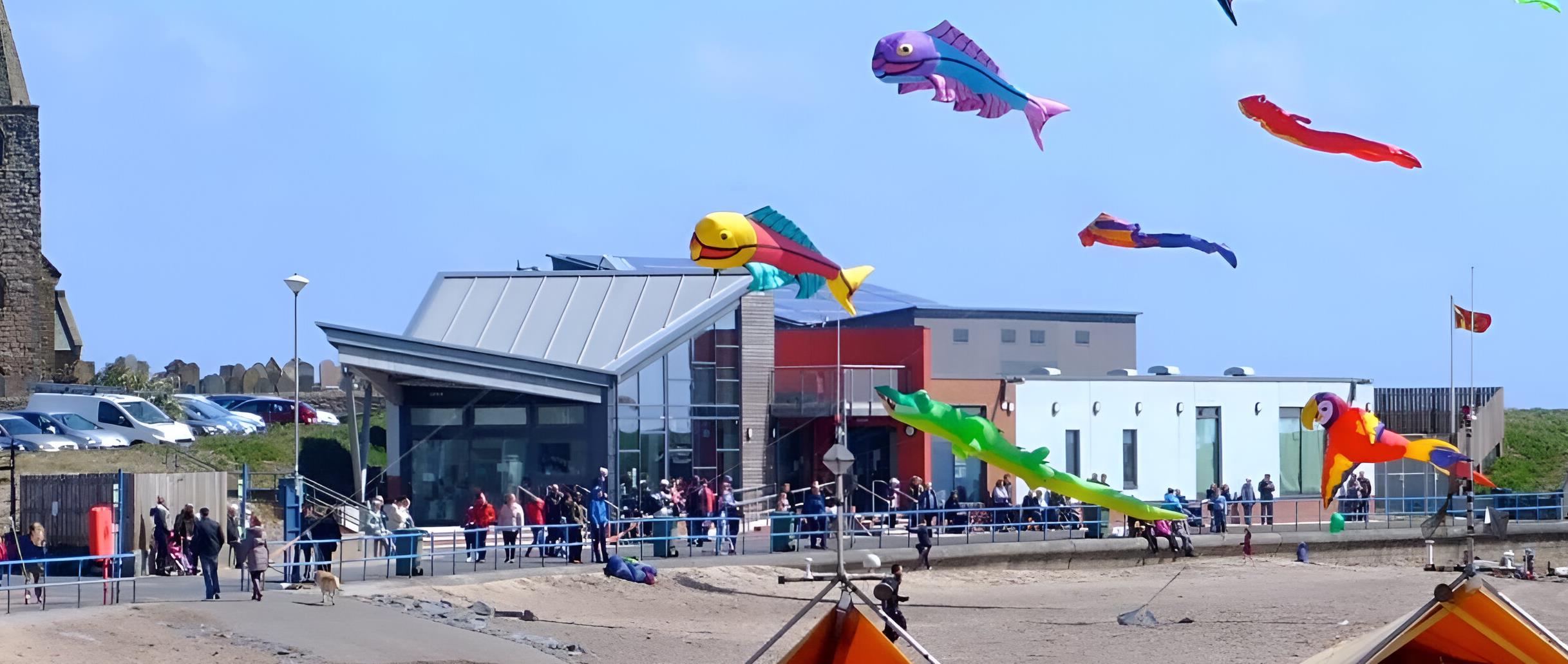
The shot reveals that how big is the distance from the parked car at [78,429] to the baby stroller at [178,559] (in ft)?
49.1

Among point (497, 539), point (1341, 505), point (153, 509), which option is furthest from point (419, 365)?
point (1341, 505)

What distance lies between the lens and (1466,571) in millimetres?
14055

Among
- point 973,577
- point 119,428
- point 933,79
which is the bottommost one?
point 973,577

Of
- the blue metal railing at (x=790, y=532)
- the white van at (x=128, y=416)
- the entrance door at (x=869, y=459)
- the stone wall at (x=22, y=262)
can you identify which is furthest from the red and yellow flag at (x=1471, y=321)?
the stone wall at (x=22, y=262)

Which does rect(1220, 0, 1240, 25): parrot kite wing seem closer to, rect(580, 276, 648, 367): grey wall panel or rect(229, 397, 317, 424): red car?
rect(580, 276, 648, 367): grey wall panel

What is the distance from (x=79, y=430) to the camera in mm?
43031

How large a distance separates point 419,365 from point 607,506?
5.80 metres

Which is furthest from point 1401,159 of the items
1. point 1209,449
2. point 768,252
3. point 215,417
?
point 215,417

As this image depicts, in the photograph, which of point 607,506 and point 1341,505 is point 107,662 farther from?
point 1341,505

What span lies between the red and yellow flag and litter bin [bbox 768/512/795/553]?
14.2 meters

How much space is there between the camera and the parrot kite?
27203 mm

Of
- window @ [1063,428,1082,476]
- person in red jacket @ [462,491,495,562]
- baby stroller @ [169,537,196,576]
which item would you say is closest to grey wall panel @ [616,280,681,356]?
person in red jacket @ [462,491,495,562]

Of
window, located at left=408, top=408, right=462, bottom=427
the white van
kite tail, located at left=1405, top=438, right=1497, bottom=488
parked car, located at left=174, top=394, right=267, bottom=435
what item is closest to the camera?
kite tail, located at left=1405, top=438, right=1497, bottom=488

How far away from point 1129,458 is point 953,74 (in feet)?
87.2
